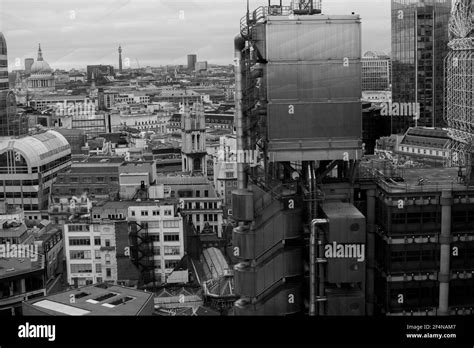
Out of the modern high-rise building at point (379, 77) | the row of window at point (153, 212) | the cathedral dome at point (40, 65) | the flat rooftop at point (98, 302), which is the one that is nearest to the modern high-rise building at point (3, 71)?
the cathedral dome at point (40, 65)

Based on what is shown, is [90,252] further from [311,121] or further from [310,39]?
Result: [310,39]

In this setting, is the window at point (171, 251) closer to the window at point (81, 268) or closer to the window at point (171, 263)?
the window at point (171, 263)

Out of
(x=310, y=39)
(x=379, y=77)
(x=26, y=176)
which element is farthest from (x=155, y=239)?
(x=379, y=77)

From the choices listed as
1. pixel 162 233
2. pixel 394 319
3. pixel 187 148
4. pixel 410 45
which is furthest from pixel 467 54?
pixel 187 148

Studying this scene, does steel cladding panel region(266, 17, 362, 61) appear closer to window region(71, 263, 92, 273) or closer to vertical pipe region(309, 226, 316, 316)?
vertical pipe region(309, 226, 316, 316)

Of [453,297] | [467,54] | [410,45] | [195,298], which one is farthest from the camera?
[410,45]

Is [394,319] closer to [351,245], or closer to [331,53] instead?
[351,245]

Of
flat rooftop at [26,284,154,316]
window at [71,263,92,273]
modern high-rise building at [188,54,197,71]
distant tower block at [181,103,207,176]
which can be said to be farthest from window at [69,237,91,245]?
distant tower block at [181,103,207,176]

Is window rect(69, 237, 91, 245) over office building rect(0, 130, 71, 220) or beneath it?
beneath

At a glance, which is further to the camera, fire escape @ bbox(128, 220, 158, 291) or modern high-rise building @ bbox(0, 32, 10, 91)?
modern high-rise building @ bbox(0, 32, 10, 91)
